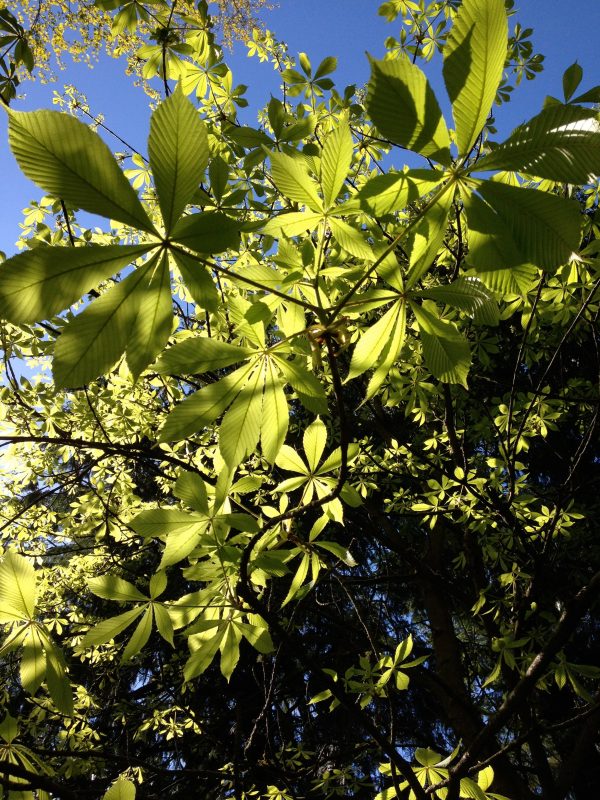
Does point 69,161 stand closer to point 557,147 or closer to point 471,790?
point 557,147

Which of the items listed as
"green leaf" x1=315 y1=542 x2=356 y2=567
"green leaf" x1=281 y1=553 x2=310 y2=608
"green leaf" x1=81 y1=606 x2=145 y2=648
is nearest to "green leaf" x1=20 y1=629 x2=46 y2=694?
"green leaf" x1=81 y1=606 x2=145 y2=648

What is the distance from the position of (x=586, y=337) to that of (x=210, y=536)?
4.53m

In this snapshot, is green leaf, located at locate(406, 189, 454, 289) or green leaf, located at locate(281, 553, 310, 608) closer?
green leaf, located at locate(406, 189, 454, 289)

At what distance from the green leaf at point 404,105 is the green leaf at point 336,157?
153 millimetres

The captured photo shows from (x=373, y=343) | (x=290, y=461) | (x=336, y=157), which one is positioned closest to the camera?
(x=336, y=157)

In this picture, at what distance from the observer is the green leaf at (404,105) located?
0.54 metres

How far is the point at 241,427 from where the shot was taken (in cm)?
79

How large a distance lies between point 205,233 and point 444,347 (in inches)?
17.9

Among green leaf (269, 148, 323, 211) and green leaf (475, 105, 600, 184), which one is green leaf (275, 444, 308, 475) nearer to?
green leaf (269, 148, 323, 211)

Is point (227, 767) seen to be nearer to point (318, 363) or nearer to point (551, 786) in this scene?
point (551, 786)

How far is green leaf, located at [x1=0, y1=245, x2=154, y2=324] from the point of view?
0.54m

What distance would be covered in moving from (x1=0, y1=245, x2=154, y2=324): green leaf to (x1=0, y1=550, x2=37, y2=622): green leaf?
0.56 m

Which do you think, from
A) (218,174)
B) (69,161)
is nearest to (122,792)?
(69,161)

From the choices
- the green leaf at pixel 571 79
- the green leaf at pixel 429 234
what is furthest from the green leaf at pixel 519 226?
the green leaf at pixel 571 79
